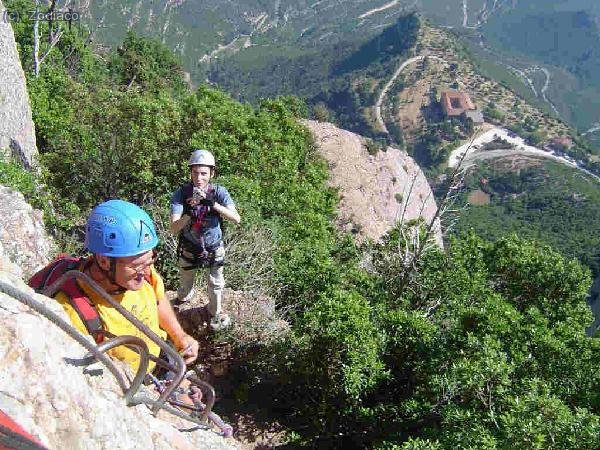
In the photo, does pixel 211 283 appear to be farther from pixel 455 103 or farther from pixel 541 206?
pixel 455 103

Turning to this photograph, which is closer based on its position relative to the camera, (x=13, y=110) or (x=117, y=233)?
(x=117, y=233)

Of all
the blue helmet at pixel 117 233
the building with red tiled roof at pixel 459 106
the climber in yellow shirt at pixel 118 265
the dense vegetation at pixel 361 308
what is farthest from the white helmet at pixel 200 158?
the building with red tiled roof at pixel 459 106

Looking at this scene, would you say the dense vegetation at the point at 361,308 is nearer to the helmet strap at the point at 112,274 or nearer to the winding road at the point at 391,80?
the helmet strap at the point at 112,274

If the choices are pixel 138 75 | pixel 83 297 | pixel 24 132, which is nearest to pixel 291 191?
A: pixel 24 132

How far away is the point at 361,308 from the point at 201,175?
4.43 metres

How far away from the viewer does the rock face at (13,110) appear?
13721 mm

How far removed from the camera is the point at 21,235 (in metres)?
8.59

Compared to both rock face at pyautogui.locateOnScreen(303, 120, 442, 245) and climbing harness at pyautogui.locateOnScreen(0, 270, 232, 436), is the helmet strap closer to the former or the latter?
climbing harness at pyautogui.locateOnScreen(0, 270, 232, 436)

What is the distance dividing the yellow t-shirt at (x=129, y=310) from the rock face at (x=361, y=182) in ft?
84.0

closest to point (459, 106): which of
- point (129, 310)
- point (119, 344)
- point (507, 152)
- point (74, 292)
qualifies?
point (507, 152)

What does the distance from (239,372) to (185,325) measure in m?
1.85

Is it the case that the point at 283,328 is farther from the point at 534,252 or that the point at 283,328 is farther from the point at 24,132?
the point at 24,132

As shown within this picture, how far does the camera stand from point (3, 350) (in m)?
3.26

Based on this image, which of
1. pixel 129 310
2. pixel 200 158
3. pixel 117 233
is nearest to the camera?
pixel 117 233
